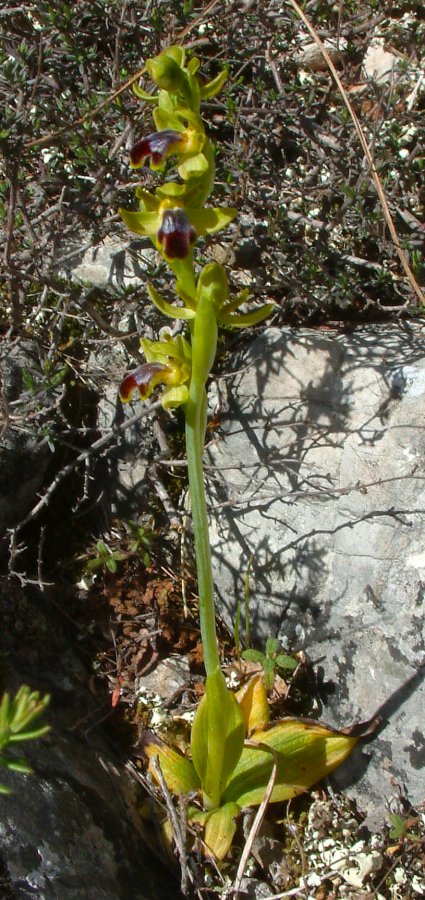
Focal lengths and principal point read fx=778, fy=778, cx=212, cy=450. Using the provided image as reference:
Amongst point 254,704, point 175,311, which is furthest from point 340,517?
point 175,311

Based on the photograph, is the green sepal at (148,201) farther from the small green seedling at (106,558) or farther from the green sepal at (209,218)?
the small green seedling at (106,558)

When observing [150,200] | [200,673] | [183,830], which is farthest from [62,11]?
[183,830]

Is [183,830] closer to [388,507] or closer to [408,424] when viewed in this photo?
[388,507]

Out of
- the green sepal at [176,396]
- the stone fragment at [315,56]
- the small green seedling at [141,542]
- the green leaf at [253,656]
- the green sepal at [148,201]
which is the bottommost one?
the green leaf at [253,656]

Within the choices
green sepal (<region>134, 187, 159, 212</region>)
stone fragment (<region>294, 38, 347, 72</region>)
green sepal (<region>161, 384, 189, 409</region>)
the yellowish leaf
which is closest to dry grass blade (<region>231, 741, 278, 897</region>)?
the yellowish leaf

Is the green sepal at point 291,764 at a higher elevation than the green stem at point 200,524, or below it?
below

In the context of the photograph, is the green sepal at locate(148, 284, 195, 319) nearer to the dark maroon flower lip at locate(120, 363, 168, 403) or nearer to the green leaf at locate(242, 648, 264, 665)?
the dark maroon flower lip at locate(120, 363, 168, 403)

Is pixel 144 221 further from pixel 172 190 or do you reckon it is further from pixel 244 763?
pixel 244 763

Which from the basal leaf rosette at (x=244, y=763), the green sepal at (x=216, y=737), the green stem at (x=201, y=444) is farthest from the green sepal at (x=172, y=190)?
the basal leaf rosette at (x=244, y=763)
